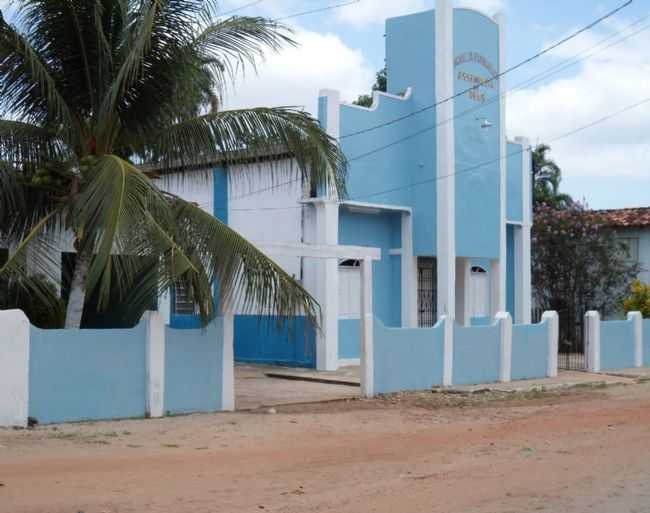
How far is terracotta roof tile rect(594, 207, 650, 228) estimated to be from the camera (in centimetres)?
3344

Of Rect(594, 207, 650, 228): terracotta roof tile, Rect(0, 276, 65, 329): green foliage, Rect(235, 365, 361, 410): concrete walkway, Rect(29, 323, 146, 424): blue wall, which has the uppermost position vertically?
Rect(594, 207, 650, 228): terracotta roof tile

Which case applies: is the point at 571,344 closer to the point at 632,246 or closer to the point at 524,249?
the point at 524,249

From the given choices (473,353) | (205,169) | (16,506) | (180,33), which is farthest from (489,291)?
(16,506)

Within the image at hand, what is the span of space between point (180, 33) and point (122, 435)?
5517mm

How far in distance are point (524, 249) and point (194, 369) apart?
15254 mm

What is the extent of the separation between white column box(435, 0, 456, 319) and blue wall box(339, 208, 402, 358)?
115 cm

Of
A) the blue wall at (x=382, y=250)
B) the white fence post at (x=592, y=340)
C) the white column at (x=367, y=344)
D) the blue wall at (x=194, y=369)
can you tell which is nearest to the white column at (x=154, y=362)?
the blue wall at (x=194, y=369)

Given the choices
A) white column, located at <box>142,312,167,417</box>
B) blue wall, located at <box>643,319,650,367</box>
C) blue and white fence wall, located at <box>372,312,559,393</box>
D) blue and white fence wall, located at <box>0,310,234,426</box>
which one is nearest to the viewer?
blue and white fence wall, located at <box>0,310,234,426</box>

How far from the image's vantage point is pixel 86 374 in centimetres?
1313

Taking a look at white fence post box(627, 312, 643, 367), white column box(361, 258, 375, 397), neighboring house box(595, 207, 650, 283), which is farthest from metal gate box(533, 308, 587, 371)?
white column box(361, 258, 375, 397)

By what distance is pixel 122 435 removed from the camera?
12273 millimetres

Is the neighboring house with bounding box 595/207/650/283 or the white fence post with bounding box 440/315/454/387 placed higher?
the neighboring house with bounding box 595/207/650/283

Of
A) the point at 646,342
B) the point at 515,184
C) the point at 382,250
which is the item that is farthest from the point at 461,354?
the point at 515,184

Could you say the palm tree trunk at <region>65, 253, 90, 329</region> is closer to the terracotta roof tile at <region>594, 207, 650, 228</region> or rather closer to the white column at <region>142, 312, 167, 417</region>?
the white column at <region>142, 312, 167, 417</region>
